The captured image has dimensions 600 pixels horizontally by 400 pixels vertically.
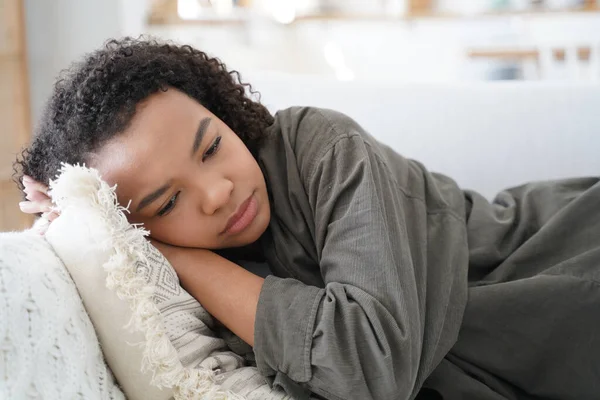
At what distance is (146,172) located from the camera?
2.45 feet

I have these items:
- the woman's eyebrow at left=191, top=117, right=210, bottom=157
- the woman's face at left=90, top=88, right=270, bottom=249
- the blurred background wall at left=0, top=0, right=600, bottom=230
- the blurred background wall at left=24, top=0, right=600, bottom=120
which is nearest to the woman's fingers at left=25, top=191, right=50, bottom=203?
the woman's face at left=90, top=88, right=270, bottom=249

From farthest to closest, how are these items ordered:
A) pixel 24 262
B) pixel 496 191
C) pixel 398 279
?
pixel 496 191 → pixel 398 279 → pixel 24 262

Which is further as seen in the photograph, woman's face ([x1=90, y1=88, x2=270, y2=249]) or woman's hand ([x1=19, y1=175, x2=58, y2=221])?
woman's hand ([x1=19, y1=175, x2=58, y2=221])

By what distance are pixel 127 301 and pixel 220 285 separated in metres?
0.14

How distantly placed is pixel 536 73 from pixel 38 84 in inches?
87.0

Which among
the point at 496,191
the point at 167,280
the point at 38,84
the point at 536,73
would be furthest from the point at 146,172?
the point at 536,73

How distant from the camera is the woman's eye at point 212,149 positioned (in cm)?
79

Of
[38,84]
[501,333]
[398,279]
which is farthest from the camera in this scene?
[38,84]

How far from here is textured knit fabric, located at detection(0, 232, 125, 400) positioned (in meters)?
0.55

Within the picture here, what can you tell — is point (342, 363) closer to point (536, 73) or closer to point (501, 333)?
point (501, 333)

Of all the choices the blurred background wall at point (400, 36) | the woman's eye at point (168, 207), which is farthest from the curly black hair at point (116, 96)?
the blurred background wall at point (400, 36)

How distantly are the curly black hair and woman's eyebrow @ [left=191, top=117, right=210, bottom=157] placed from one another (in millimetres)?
68

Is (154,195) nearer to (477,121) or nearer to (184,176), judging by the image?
(184,176)

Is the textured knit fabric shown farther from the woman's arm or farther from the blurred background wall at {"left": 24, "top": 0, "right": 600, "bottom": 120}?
the blurred background wall at {"left": 24, "top": 0, "right": 600, "bottom": 120}
